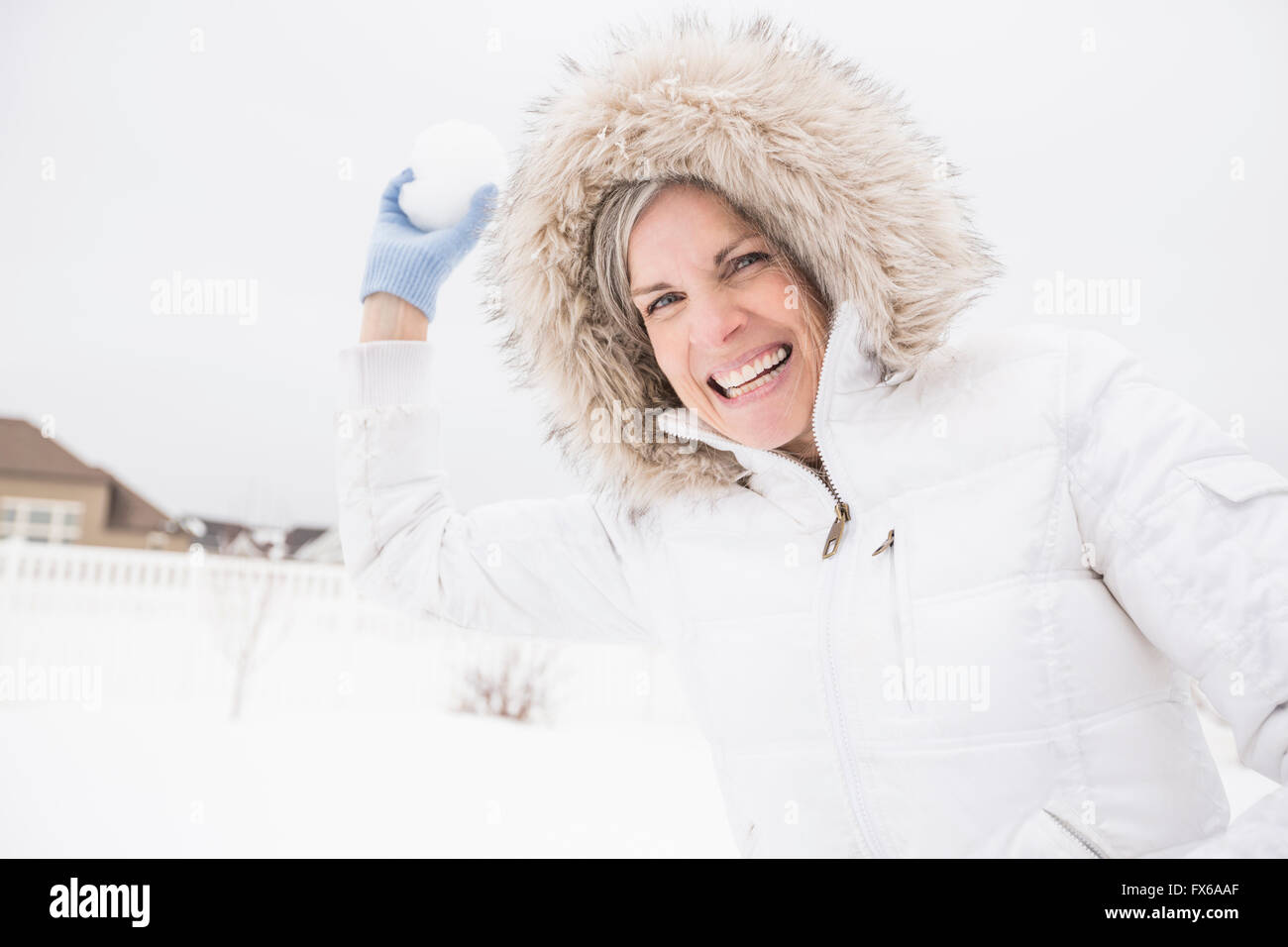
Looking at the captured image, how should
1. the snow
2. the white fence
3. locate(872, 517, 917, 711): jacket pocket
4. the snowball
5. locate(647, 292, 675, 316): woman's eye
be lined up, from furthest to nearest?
the white fence
the snow
the snowball
locate(647, 292, 675, 316): woman's eye
locate(872, 517, 917, 711): jacket pocket

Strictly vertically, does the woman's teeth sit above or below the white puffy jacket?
above

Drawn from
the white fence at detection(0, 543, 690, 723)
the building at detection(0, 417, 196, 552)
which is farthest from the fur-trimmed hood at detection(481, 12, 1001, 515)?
the building at detection(0, 417, 196, 552)

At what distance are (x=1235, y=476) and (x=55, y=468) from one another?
14.9m

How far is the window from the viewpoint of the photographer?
10523mm

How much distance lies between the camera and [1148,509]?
2.31 ft

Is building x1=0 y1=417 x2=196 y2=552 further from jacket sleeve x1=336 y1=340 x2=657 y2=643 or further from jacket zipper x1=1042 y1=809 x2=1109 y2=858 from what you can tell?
jacket zipper x1=1042 y1=809 x2=1109 y2=858

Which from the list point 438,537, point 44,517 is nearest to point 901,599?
point 438,537

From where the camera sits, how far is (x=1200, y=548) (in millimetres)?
671

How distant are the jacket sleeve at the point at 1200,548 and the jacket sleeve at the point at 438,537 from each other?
0.56 meters

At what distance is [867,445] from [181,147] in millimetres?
13475

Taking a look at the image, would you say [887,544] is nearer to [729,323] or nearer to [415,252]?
[729,323]

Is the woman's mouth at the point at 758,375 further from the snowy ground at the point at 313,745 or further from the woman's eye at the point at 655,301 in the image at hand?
the snowy ground at the point at 313,745

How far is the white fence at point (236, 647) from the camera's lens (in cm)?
455
